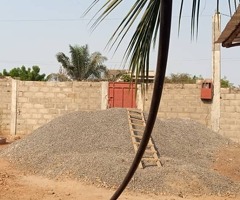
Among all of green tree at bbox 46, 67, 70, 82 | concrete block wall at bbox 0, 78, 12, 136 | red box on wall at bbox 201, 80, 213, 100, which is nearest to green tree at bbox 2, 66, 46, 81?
green tree at bbox 46, 67, 70, 82

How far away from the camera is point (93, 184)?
7367 mm

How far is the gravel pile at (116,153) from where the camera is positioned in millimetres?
7391

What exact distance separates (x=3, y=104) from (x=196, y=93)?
21.4 ft

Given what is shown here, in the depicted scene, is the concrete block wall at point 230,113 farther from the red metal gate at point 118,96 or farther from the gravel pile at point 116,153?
the red metal gate at point 118,96

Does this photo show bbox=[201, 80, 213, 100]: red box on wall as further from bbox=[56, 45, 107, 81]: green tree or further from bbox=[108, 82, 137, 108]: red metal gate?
bbox=[56, 45, 107, 81]: green tree

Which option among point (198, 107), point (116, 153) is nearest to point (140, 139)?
point (116, 153)

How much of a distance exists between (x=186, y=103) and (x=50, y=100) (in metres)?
4.42

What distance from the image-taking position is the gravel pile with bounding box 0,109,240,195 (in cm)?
739

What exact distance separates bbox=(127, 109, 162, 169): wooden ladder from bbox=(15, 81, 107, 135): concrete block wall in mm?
2651

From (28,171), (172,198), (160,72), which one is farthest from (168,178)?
(160,72)

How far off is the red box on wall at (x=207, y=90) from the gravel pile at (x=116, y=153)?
865 millimetres

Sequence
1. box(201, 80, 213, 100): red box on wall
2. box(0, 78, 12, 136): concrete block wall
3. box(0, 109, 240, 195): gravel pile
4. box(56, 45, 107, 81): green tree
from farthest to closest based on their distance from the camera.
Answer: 1. box(56, 45, 107, 81): green tree
2. box(0, 78, 12, 136): concrete block wall
3. box(201, 80, 213, 100): red box on wall
4. box(0, 109, 240, 195): gravel pile

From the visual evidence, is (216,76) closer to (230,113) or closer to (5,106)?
(230,113)

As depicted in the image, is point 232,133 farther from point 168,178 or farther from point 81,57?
point 81,57
